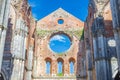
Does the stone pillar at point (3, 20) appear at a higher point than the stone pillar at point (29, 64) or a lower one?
higher

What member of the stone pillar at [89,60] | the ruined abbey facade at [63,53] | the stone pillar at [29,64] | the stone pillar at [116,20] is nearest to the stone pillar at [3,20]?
the ruined abbey facade at [63,53]

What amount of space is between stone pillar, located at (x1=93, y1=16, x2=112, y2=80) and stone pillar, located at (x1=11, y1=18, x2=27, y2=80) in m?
5.14

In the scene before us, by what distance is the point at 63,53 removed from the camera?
21641 millimetres

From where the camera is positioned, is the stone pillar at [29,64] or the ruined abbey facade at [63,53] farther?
the stone pillar at [29,64]

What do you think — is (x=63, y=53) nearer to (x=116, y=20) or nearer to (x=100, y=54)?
(x=100, y=54)

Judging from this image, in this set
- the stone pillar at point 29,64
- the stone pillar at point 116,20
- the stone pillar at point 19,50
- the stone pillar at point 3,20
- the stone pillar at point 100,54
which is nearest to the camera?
the stone pillar at point 3,20

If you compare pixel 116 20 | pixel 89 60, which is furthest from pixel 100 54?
pixel 116 20

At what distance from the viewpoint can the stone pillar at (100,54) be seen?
50.7 ft

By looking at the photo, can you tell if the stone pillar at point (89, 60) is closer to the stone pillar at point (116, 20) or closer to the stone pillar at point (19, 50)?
the stone pillar at point (19, 50)

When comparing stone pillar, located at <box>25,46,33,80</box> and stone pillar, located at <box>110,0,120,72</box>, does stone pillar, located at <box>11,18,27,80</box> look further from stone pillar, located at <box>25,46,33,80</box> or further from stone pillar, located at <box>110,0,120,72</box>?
stone pillar, located at <box>110,0,120,72</box>

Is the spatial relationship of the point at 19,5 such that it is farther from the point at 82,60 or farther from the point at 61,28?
the point at 82,60

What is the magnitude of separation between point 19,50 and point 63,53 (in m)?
6.08

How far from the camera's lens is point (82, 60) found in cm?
2130

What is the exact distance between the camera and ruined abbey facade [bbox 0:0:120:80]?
15594mm
